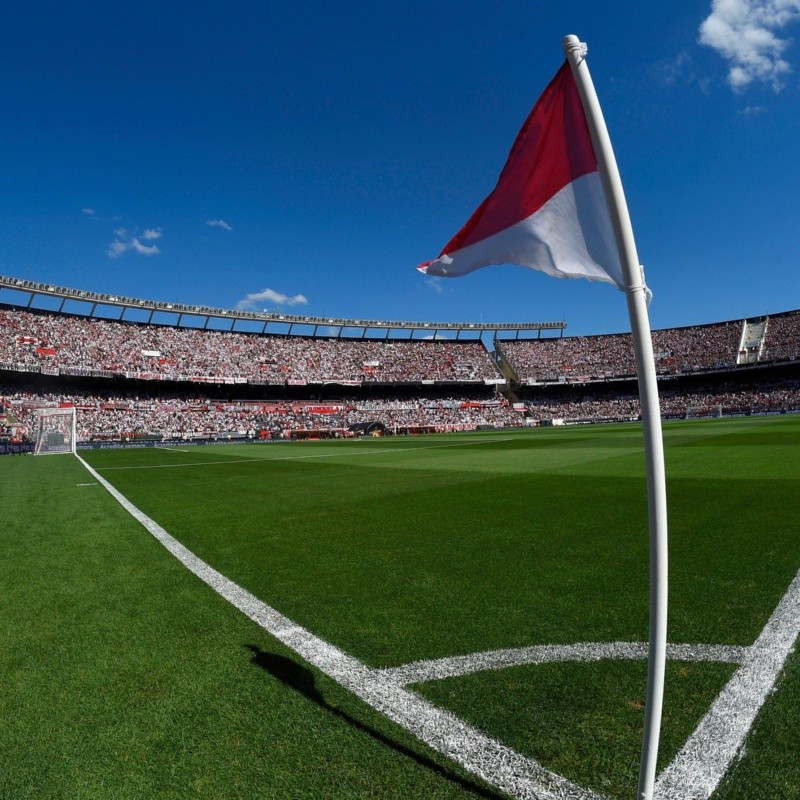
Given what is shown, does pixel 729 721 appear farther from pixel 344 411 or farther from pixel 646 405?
pixel 344 411

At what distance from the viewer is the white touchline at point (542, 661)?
6.55 ft

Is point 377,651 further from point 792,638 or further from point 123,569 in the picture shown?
point 123,569

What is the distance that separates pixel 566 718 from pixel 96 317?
7357 cm

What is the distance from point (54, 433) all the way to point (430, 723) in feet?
145

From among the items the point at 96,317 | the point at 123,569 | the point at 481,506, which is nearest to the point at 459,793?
the point at 123,569

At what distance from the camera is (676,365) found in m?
79.0

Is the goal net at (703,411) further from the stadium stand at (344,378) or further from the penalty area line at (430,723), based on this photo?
the penalty area line at (430,723)

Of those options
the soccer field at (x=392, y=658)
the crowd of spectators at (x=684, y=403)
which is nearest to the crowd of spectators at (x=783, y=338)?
the crowd of spectators at (x=684, y=403)

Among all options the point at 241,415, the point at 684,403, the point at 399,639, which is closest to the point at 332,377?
the point at 241,415

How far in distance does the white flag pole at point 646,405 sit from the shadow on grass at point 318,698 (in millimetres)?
632

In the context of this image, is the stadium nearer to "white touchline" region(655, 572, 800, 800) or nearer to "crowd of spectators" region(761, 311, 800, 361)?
"white touchline" region(655, 572, 800, 800)

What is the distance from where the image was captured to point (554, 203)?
2.60 m

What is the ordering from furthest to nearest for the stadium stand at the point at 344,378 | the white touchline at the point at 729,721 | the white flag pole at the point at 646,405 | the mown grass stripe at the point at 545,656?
the stadium stand at the point at 344,378 < the mown grass stripe at the point at 545,656 < the white touchline at the point at 729,721 < the white flag pole at the point at 646,405

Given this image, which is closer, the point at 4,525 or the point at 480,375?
the point at 4,525
